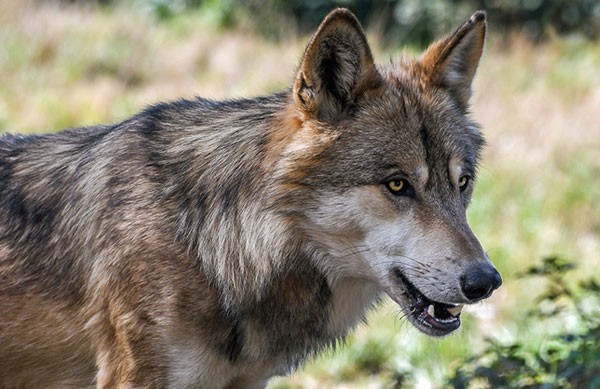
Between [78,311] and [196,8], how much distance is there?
13741 millimetres

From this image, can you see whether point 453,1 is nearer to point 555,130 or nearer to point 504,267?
point 555,130

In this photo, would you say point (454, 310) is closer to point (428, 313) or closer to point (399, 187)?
point (428, 313)

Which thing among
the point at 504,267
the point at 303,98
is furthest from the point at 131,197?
the point at 504,267

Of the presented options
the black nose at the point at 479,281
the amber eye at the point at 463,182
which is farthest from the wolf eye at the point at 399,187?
the black nose at the point at 479,281

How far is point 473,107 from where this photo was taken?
11500 mm

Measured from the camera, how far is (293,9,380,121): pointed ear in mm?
3576

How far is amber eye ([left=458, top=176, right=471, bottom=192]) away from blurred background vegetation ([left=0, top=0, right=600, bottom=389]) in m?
0.85

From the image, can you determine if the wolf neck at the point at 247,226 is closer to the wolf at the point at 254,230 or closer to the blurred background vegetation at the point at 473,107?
the wolf at the point at 254,230

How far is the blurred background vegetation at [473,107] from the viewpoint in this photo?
5.71 metres

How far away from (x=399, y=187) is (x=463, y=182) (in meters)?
0.36

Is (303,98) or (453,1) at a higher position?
(303,98)

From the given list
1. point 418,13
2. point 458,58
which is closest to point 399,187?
point 458,58

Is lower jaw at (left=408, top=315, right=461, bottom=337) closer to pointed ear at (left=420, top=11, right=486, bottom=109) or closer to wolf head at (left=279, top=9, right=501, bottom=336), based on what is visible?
wolf head at (left=279, top=9, right=501, bottom=336)

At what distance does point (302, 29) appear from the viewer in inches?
634
